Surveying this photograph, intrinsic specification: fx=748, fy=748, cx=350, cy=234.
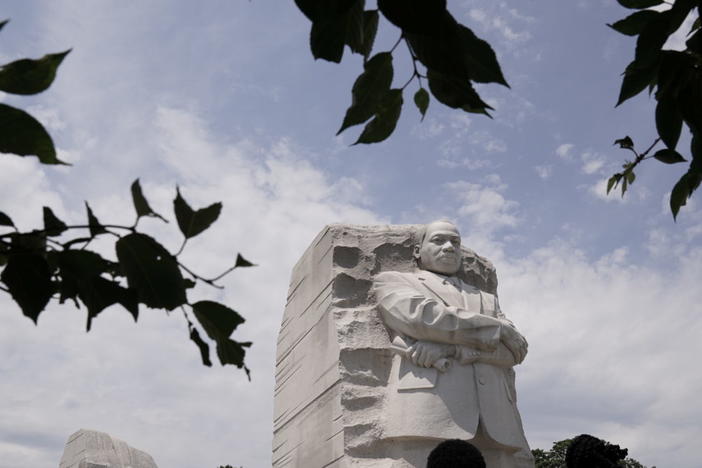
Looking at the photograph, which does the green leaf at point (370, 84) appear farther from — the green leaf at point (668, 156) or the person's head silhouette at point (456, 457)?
the person's head silhouette at point (456, 457)

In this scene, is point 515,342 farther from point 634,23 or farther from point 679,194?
point 634,23

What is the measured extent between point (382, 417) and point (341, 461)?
417 millimetres

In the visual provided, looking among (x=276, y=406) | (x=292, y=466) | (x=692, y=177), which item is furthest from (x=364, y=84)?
(x=276, y=406)

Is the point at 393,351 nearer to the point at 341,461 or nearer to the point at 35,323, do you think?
the point at 341,461

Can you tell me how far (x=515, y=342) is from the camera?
18.5 ft

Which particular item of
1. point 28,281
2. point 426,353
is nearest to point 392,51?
point 28,281

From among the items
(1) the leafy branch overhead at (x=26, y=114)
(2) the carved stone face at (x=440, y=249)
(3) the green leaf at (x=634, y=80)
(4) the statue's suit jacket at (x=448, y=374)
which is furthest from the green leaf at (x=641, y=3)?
(2) the carved stone face at (x=440, y=249)

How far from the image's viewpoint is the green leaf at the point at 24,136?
2.79 ft

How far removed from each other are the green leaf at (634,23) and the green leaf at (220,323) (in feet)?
2.54

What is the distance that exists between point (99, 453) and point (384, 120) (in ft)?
34.9

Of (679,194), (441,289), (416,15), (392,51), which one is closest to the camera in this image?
(416,15)

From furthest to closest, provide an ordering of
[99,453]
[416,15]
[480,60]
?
1. [99,453]
2. [480,60]
3. [416,15]

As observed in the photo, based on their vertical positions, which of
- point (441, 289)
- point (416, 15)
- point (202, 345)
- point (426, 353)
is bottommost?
point (202, 345)

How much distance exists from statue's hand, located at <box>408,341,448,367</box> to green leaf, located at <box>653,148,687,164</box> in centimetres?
384
